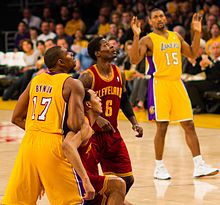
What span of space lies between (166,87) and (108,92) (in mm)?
2340

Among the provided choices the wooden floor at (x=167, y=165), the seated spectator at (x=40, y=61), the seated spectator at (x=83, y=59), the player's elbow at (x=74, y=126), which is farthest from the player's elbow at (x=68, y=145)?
the seated spectator at (x=40, y=61)

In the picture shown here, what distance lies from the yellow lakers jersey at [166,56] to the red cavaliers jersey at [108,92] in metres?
2.27

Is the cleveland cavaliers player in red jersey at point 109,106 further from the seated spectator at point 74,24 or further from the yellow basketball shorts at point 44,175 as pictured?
the seated spectator at point 74,24

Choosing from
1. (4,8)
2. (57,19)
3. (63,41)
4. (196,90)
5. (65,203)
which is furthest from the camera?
(4,8)

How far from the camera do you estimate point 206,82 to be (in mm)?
16703

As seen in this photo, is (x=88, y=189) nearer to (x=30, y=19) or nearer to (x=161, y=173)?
(x=161, y=173)

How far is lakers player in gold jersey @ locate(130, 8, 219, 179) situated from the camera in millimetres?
10172

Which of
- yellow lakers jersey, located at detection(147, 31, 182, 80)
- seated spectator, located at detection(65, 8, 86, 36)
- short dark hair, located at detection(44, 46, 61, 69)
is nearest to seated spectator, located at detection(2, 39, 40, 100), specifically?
seated spectator, located at detection(65, 8, 86, 36)

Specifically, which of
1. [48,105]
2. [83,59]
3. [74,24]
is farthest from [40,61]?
[48,105]

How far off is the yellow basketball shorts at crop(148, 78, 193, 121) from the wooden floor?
2.41ft

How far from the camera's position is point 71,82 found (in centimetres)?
638

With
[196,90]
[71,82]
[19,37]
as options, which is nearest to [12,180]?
[71,82]

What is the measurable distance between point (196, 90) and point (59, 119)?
10.4 metres

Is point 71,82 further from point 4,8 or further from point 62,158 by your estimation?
point 4,8
